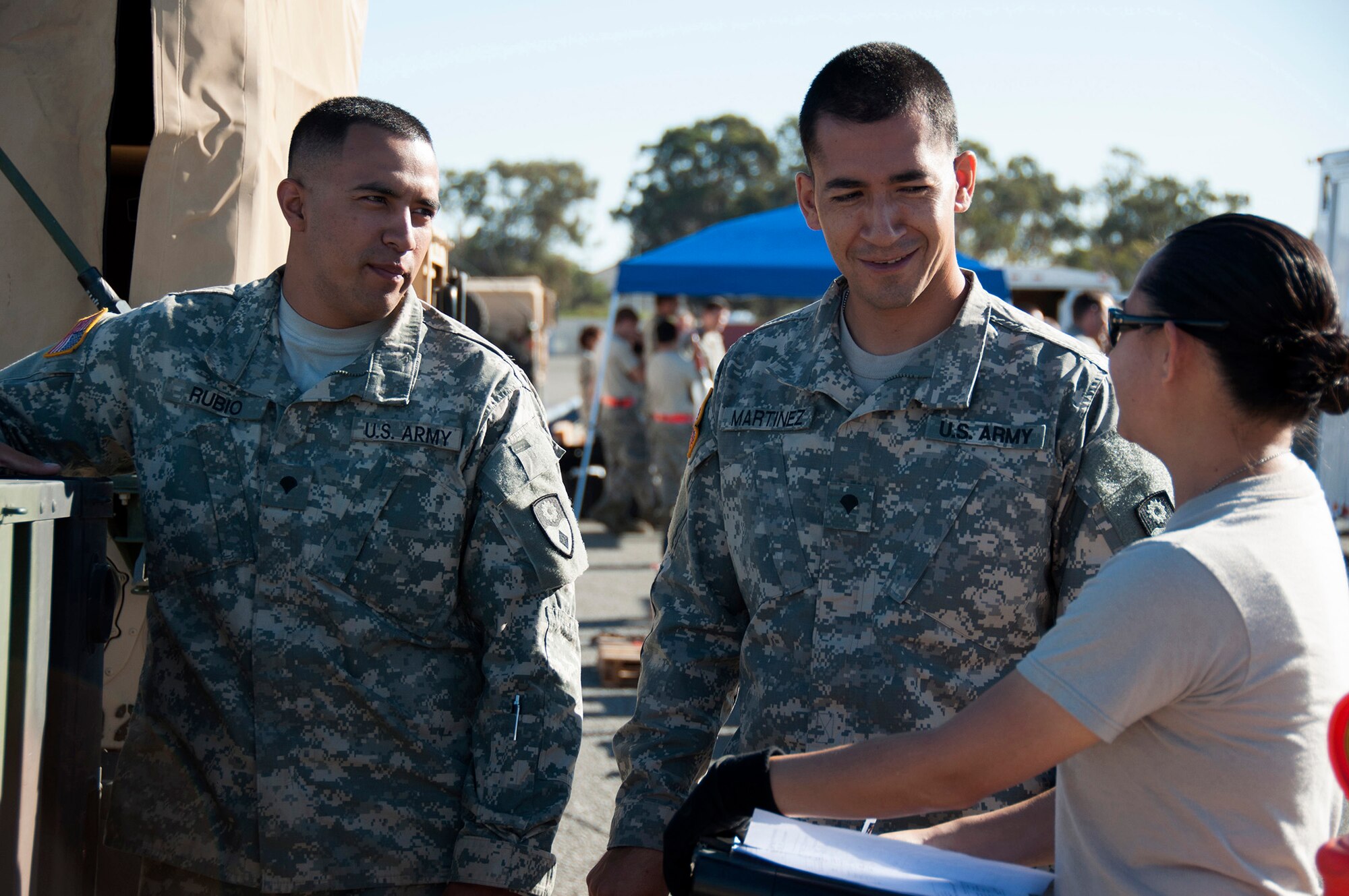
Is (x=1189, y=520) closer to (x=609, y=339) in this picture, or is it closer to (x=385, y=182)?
(x=385, y=182)

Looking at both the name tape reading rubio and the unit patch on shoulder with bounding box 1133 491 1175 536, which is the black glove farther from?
the name tape reading rubio

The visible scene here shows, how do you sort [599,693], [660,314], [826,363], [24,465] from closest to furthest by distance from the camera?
[24,465]
[826,363]
[599,693]
[660,314]

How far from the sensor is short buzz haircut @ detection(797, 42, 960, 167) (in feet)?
7.32

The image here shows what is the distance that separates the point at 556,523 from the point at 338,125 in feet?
3.17

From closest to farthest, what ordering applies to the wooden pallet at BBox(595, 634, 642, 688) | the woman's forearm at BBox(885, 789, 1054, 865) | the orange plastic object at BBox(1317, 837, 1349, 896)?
the orange plastic object at BBox(1317, 837, 1349, 896) < the woman's forearm at BBox(885, 789, 1054, 865) < the wooden pallet at BBox(595, 634, 642, 688)

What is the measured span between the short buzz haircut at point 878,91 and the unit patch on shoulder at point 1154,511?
75 centimetres

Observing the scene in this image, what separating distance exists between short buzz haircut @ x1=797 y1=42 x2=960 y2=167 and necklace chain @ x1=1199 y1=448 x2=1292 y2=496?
1.00m

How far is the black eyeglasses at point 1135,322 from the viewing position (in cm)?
148

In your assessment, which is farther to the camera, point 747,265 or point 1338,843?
point 747,265

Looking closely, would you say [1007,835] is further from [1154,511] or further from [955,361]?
[955,361]

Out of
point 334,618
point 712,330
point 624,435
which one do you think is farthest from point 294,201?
point 712,330

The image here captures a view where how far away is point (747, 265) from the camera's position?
29.7 feet

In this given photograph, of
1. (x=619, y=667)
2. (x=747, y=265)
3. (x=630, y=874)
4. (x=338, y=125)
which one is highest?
(x=747, y=265)

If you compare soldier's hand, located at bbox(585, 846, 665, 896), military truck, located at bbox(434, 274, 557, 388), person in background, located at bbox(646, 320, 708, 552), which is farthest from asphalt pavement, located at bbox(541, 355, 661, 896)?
military truck, located at bbox(434, 274, 557, 388)
